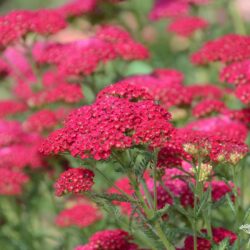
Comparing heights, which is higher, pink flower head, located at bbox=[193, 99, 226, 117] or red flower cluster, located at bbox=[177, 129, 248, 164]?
red flower cluster, located at bbox=[177, 129, 248, 164]

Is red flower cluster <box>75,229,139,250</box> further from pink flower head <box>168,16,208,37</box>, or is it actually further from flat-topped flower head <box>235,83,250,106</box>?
pink flower head <box>168,16,208,37</box>

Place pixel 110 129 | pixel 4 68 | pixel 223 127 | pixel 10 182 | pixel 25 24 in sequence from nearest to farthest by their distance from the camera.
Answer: pixel 110 129, pixel 223 127, pixel 10 182, pixel 25 24, pixel 4 68

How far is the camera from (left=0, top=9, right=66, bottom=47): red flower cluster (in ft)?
21.4

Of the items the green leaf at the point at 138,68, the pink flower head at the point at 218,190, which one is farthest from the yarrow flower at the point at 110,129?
the green leaf at the point at 138,68

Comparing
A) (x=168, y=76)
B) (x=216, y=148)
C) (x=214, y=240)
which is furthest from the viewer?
(x=168, y=76)

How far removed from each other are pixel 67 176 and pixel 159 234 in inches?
22.9

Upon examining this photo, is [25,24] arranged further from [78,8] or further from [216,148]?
[216,148]

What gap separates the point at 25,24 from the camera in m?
6.56

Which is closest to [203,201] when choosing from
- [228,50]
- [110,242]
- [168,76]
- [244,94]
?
[110,242]

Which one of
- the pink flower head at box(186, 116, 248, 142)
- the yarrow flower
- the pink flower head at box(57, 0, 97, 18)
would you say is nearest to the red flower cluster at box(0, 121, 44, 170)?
the pink flower head at box(186, 116, 248, 142)

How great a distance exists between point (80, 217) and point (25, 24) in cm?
184

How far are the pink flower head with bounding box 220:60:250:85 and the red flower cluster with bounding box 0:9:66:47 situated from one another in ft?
6.07

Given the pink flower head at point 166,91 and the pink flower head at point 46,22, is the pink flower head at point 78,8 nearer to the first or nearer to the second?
the pink flower head at point 46,22

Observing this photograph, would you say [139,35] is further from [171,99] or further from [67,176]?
[67,176]
